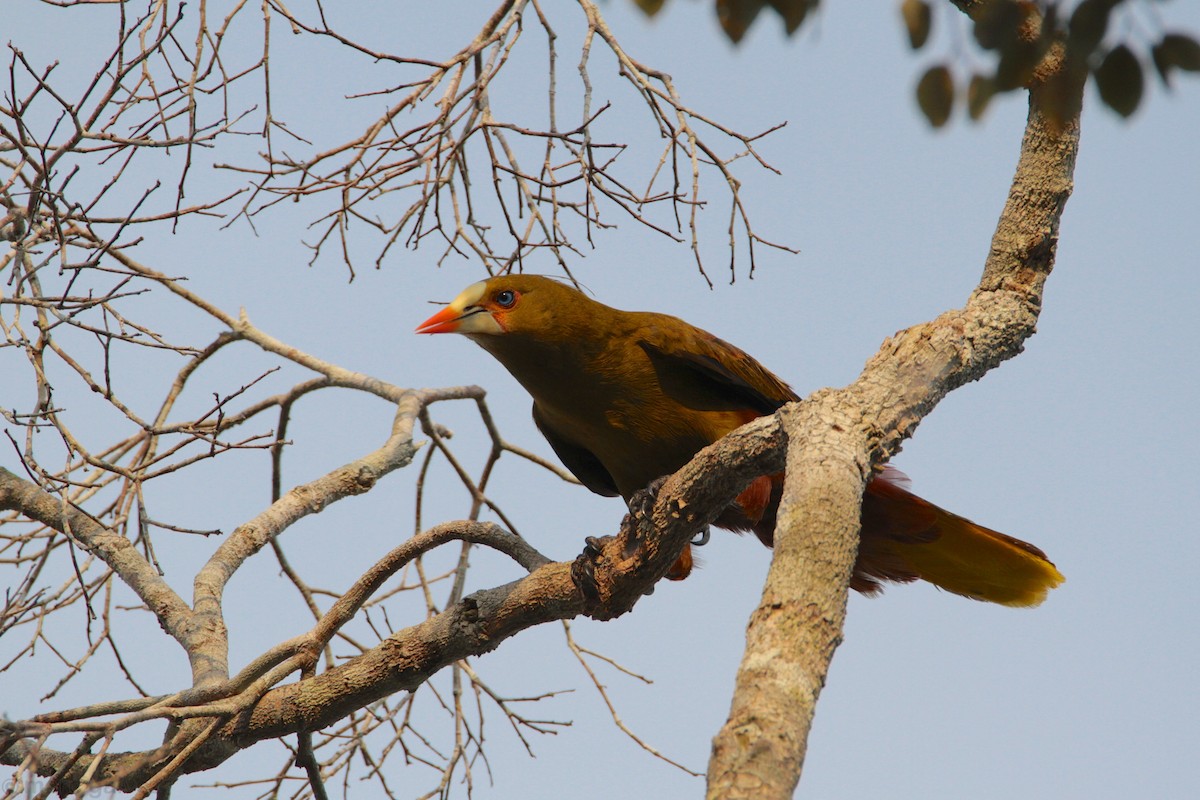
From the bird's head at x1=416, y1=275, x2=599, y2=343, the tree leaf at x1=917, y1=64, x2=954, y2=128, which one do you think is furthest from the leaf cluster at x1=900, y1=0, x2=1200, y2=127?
the bird's head at x1=416, y1=275, x2=599, y2=343

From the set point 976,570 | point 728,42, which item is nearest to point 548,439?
point 976,570

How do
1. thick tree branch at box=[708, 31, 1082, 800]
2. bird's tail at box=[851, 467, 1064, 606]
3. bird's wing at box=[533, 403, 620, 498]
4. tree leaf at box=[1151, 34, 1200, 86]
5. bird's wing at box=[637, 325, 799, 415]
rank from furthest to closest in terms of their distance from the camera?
bird's wing at box=[533, 403, 620, 498]
bird's wing at box=[637, 325, 799, 415]
bird's tail at box=[851, 467, 1064, 606]
thick tree branch at box=[708, 31, 1082, 800]
tree leaf at box=[1151, 34, 1200, 86]

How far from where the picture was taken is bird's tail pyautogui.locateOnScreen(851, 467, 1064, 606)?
344 cm

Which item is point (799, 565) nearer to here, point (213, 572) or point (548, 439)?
point (213, 572)

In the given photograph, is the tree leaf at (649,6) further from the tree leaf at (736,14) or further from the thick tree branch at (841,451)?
the thick tree branch at (841,451)

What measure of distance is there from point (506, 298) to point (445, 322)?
9.2 inches

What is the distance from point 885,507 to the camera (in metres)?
3.51

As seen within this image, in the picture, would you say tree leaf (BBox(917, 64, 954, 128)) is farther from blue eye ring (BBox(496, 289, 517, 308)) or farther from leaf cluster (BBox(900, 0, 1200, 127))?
blue eye ring (BBox(496, 289, 517, 308))

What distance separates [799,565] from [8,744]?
5.26 ft

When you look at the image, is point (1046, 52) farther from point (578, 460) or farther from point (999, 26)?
point (578, 460)

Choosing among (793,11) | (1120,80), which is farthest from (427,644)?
(1120,80)

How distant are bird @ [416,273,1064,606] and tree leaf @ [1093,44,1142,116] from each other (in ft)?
7.73

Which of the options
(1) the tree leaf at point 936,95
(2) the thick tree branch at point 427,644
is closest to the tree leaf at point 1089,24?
(1) the tree leaf at point 936,95

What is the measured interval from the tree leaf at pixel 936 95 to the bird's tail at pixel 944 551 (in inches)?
84.0
